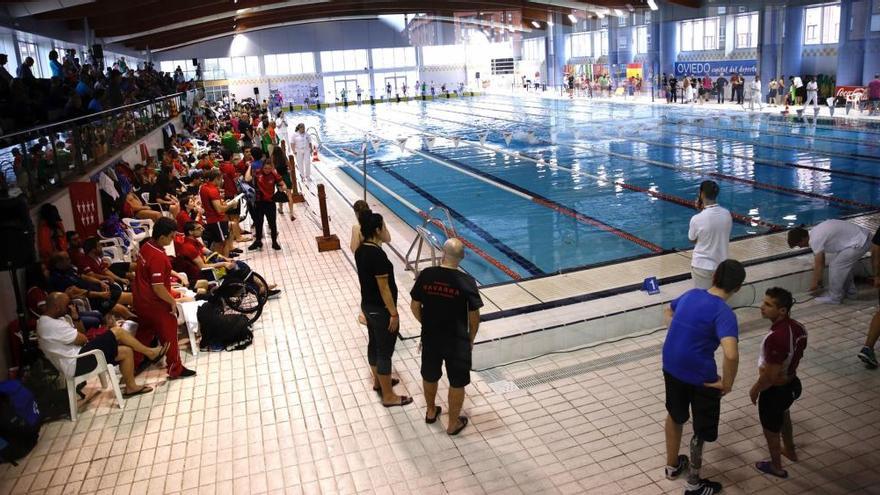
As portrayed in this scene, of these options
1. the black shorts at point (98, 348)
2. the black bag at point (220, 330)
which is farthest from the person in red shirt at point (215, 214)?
the black shorts at point (98, 348)

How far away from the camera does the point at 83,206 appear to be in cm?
784

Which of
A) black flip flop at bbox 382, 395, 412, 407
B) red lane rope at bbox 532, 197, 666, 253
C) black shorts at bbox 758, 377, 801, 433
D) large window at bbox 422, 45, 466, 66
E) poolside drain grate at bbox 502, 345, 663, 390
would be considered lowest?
poolside drain grate at bbox 502, 345, 663, 390

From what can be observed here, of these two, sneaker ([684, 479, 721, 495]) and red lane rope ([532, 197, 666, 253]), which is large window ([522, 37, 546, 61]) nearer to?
red lane rope ([532, 197, 666, 253])

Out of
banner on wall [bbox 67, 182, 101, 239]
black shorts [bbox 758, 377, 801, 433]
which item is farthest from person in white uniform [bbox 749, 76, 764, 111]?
black shorts [bbox 758, 377, 801, 433]

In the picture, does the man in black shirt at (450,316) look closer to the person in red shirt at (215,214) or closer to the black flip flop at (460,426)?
the black flip flop at (460,426)

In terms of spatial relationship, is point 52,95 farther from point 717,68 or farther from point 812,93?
point 717,68

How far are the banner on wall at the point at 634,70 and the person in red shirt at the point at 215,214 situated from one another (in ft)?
87.1

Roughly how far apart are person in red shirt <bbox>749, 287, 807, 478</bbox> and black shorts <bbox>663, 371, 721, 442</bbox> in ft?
1.10

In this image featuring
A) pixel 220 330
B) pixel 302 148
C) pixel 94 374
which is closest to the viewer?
pixel 94 374

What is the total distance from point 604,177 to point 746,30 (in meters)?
16.9

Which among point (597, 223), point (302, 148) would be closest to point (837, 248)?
point (597, 223)

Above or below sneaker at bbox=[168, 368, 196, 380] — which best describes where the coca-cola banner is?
above

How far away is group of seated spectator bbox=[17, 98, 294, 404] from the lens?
4891 mm

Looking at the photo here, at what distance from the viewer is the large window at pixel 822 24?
22.9 m
